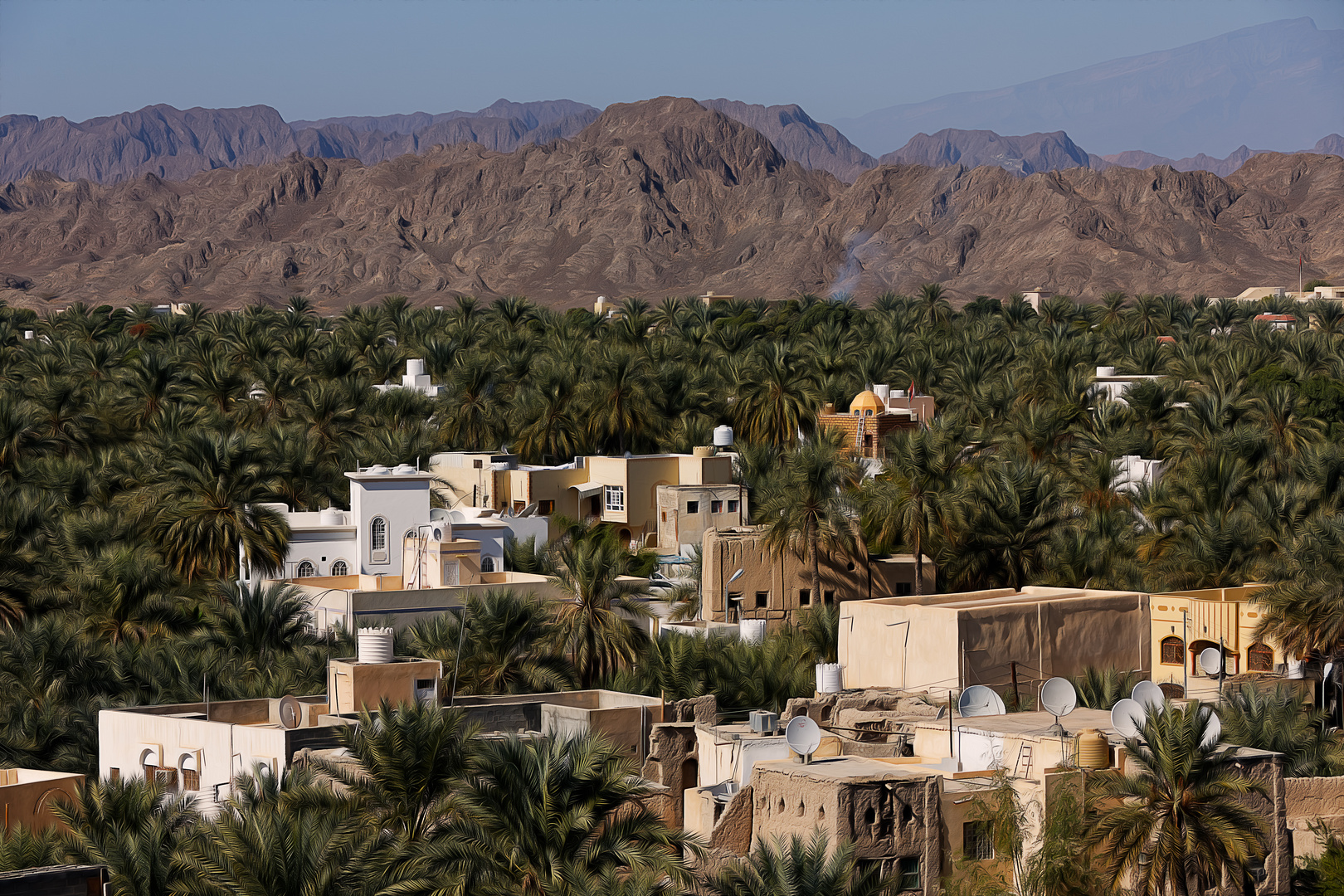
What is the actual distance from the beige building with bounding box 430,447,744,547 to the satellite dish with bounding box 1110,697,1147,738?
2707cm

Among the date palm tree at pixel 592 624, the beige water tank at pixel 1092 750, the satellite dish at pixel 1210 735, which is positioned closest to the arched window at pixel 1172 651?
the date palm tree at pixel 592 624

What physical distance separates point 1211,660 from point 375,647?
1192 cm

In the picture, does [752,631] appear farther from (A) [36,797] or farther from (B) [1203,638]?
(A) [36,797]

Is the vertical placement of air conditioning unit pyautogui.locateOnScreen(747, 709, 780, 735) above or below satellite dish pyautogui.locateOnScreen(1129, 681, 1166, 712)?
below

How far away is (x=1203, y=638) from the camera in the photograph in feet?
105

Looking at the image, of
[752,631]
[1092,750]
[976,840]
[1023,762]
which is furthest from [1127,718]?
[752,631]

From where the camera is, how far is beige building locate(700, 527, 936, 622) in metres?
37.5

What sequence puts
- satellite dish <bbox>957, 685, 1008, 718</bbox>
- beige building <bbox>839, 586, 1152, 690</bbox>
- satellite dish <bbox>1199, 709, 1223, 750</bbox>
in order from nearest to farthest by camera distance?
satellite dish <bbox>1199, 709, 1223, 750</bbox> → satellite dish <bbox>957, 685, 1008, 718</bbox> → beige building <bbox>839, 586, 1152, 690</bbox>

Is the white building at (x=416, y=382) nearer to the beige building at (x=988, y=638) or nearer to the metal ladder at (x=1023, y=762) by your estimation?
the beige building at (x=988, y=638)

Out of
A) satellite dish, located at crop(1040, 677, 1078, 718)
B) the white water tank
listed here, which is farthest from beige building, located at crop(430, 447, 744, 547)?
satellite dish, located at crop(1040, 677, 1078, 718)

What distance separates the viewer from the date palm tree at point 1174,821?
61.6 ft

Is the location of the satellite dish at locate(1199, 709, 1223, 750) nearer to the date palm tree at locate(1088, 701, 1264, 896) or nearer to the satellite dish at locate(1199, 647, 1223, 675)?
→ the date palm tree at locate(1088, 701, 1264, 896)

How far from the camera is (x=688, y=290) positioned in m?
178

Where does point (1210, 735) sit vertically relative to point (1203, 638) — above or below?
below
